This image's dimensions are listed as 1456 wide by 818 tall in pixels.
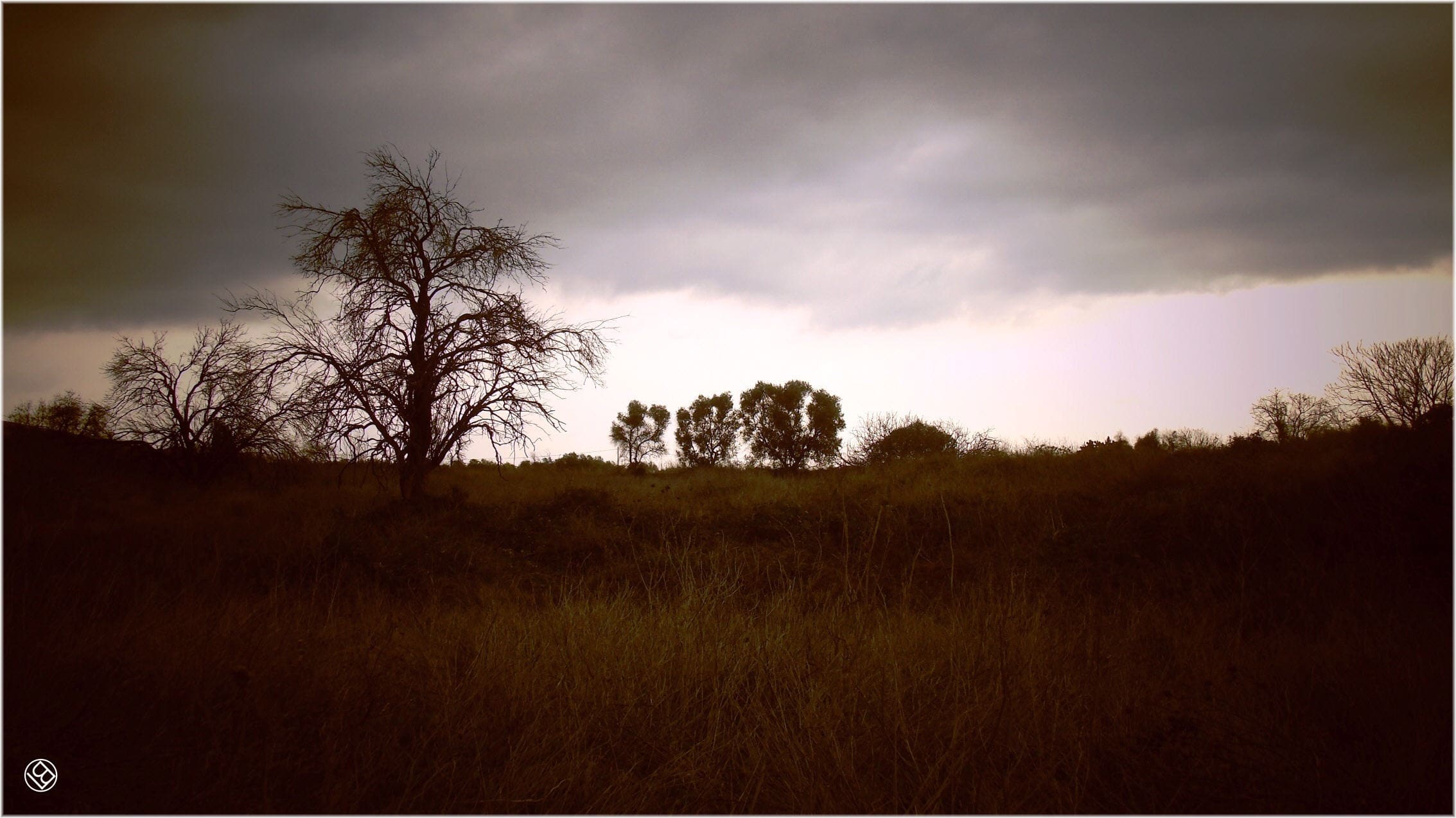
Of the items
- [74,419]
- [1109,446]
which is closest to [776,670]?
[1109,446]

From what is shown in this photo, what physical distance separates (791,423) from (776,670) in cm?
3191

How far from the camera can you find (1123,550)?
934cm

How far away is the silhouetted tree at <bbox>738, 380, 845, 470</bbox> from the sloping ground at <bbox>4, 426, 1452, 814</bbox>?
24343mm

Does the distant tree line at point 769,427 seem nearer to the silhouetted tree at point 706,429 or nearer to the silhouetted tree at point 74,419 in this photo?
the silhouetted tree at point 706,429

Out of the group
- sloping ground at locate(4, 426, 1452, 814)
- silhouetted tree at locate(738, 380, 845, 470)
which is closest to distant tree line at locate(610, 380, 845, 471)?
silhouetted tree at locate(738, 380, 845, 470)

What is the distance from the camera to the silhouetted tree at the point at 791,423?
34781 mm

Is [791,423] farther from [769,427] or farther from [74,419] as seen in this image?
[74,419]

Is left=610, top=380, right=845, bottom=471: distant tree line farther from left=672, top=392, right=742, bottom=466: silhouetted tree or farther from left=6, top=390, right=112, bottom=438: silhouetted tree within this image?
→ left=6, top=390, right=112, bottom=438: silhouetted tree

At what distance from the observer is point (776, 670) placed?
14.2ft

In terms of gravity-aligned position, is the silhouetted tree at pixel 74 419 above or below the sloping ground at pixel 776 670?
above

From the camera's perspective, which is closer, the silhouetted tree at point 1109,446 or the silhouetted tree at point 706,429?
the silhouetted tree at point 1109,446

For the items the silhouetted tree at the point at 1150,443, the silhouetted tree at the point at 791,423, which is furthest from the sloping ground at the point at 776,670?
the silhouetted tree at the point at 791,423

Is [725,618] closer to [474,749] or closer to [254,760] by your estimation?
[474,749]

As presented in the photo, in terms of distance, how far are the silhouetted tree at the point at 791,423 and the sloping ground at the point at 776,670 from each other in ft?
79.9
